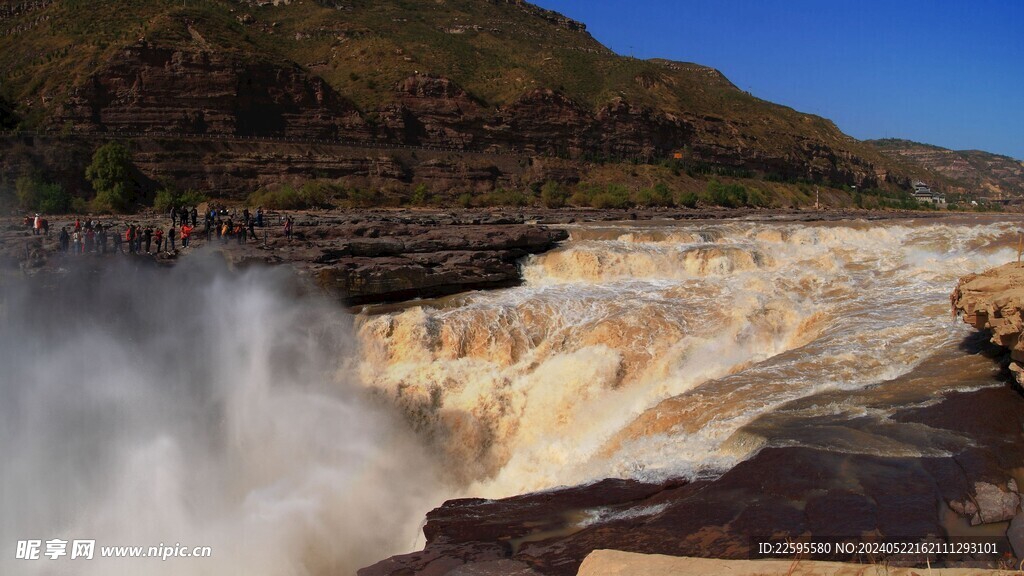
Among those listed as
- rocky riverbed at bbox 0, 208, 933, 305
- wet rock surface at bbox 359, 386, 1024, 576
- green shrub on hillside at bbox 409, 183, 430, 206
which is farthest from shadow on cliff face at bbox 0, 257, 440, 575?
green shrub on hillside at bbox 409, 183, 430, 206

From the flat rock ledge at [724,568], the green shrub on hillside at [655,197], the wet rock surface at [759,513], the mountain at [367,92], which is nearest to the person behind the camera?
the flat rock ledge at [724,568]

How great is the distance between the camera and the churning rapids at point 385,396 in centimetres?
1199

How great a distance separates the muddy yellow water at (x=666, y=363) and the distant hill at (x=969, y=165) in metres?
138

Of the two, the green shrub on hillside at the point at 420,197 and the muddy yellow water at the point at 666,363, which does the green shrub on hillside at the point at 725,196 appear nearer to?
the green shrub on hillside at the point at 420,197

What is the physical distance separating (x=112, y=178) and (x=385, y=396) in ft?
107

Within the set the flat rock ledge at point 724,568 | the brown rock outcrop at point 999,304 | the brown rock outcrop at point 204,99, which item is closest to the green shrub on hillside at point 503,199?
the brown rock outcrop at point 204,99

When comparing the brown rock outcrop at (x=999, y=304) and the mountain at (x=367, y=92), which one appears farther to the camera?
the mountain at (x=367, y=92)

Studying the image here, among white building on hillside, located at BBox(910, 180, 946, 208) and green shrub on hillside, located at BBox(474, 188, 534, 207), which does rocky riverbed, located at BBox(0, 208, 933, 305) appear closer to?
green shrub on hillside, located at BBox(474, 188, 534, 207)

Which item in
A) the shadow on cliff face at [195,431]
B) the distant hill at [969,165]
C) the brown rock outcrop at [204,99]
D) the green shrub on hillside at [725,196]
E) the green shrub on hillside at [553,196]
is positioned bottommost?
the shadow on cliff face at [195,431]

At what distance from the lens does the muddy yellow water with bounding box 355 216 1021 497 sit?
37.5 feet

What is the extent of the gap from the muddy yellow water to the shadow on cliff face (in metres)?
1.42

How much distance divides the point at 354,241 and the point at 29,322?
8.61m

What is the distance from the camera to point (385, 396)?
16.4 m

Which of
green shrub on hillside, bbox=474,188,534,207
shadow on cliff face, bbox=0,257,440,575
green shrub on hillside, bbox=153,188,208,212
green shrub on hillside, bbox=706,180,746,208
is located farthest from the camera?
green shrub on hillside, bbox=706,180,746,208
